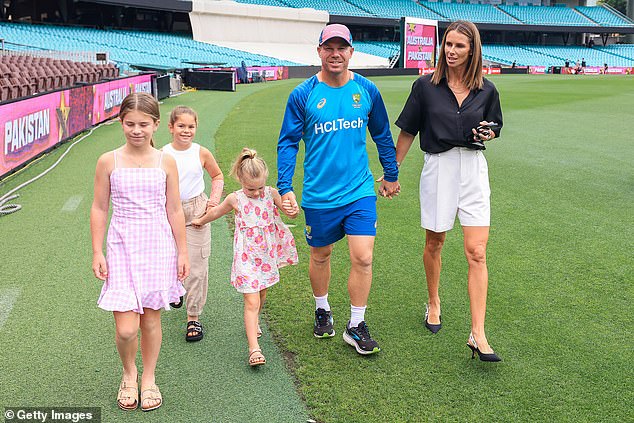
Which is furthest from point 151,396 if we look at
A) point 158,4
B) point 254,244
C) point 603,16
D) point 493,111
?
point 603,16

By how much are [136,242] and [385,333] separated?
198 centimetres

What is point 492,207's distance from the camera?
8680 mm

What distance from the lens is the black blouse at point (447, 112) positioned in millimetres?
4293

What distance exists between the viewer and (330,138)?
13.8ft

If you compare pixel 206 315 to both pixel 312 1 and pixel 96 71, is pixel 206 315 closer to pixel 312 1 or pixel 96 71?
pixel 96 71

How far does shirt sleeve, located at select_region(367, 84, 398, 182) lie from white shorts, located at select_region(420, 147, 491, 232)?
25 cm

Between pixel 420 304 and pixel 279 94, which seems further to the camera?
pixel 279 94

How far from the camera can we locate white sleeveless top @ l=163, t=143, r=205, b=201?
4539 mm

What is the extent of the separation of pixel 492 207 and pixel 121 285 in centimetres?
622

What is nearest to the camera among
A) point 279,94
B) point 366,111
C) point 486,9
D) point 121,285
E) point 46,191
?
point 121,285

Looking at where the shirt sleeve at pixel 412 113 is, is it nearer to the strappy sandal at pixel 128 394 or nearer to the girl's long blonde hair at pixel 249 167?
the girl's long blonde hair at pixel 249 167

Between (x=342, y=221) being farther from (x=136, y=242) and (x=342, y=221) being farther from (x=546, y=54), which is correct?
(x=546, y=54)

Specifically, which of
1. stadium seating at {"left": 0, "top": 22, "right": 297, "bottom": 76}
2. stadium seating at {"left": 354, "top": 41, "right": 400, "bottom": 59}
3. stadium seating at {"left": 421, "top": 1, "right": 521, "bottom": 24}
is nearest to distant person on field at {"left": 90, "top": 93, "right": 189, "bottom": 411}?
stadium seating at {"left": 0, "top": 22, "right": 297, "bottom": 76}

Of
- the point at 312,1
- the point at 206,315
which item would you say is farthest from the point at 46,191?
the point at 312,1
